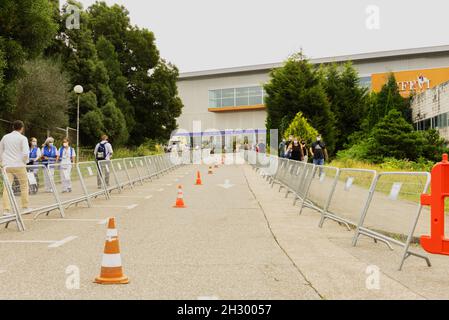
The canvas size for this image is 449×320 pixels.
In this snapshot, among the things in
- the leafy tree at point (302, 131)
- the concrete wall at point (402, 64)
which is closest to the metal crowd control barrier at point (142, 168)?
the leafy tree at point (302, 131)

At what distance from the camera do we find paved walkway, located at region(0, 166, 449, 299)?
238 inches

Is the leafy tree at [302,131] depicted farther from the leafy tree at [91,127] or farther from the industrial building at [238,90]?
the industrial building at [238,90]

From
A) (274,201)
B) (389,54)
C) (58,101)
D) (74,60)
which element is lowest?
(274,201)

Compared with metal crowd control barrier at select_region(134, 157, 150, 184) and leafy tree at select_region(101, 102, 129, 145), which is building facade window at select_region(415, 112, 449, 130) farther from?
leafy tree at select_region(101, 102, 129, 145)

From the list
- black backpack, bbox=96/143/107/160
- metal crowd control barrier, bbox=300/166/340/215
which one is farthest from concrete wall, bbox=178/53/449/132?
metal crowd control barrier, bbox=300/166/340/215

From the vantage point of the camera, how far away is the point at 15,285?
20.6ft

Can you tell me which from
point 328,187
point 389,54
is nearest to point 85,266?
point 328,187

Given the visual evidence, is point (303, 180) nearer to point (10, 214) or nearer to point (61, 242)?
point (10, 214)

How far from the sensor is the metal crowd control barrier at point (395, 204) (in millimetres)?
7559

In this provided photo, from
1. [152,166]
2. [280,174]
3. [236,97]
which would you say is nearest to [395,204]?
[280,174]

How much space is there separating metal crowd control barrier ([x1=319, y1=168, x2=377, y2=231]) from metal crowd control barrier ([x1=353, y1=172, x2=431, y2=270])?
24cm

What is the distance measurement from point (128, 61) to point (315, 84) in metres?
16.1
